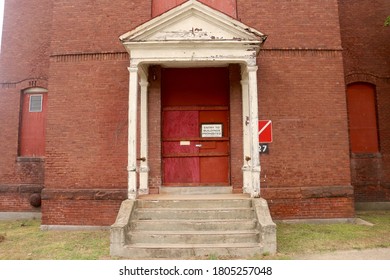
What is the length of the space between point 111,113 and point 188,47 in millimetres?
2867

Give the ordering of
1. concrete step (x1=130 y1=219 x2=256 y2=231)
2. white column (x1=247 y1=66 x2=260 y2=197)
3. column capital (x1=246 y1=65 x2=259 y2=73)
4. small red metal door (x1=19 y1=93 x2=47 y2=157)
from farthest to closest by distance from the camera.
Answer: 1. small red metal door (x1=19 y1=93 x2=47 y2=157)
2. column capital (x1=246 y1=65 x2=259 y2=73)
3. white column (x1=247 y1=66 x2=260 y2=197)
4. concrete step (x1=130 y1=219 x2=256 y2=231)

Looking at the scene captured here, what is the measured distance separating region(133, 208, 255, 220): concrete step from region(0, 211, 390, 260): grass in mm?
901

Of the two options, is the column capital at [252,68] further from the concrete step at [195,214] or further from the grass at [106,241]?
the grass at [106,241]

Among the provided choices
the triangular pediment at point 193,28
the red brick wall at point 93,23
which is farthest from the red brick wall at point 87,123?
the triangular pediment at point 193,28

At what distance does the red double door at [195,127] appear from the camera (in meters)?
9.07

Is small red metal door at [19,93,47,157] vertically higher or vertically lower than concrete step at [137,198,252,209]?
higher

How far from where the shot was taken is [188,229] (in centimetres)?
671

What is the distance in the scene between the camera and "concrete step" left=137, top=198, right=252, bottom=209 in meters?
7.31

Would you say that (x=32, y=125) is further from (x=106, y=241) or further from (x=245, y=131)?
(x=245, y=131)

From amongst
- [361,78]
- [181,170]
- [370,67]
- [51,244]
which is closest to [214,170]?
[181,170]

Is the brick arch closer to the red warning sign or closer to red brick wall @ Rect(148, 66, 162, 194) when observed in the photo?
the red warning sign

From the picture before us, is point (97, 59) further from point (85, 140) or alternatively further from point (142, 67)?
point (85, 140)

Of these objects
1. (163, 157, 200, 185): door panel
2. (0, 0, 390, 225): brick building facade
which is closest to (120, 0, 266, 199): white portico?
(0, 0, 390, 225): brick building facade

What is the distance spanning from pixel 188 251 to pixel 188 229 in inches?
25.9
